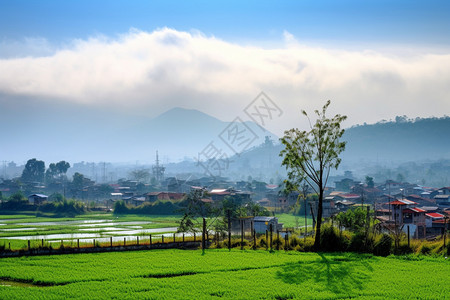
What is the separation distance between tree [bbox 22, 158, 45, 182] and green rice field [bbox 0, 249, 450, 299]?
14496 centimetres

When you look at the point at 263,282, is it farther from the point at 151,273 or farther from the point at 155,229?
the point at 155,229

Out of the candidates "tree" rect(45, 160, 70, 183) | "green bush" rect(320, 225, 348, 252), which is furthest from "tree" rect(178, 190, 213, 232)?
"tree" rect(45, 160, 70, 183)

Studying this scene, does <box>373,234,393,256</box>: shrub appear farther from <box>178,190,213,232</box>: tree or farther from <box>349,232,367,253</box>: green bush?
<box>178,190,213,232</box>: tree

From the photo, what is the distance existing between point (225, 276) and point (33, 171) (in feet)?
513

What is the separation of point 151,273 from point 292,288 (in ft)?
23.6

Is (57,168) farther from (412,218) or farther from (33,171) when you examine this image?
(412,218)

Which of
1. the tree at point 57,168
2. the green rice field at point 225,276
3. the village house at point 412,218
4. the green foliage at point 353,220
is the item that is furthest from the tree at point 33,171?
the green rice field at point 225,276

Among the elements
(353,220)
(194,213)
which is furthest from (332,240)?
(194,213)

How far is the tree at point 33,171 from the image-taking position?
159 meters

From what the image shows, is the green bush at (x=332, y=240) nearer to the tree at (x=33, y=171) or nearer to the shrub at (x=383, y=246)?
the shrub at (x=383, y=246)

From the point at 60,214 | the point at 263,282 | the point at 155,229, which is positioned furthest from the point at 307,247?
the point at 60,214

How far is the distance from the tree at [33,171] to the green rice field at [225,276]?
144963mm

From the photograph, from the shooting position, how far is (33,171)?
161m

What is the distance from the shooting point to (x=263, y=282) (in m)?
19.7
